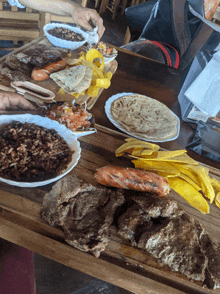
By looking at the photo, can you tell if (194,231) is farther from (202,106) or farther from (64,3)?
(64,3)

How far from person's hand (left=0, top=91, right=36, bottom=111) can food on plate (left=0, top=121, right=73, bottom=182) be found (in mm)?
232

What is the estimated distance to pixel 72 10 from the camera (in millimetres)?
2959

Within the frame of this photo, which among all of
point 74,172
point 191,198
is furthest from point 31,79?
point 191,198

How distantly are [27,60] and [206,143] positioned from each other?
1.74m

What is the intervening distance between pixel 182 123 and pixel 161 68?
48.2 inches

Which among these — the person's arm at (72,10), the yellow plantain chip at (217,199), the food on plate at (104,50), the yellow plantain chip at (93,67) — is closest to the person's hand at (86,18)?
the person's arm at (72,10)

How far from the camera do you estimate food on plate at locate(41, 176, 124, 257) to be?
3.39 ft

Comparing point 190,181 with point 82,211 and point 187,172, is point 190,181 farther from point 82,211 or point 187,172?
point 82,211

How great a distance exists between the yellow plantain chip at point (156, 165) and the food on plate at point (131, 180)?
0.45 ft

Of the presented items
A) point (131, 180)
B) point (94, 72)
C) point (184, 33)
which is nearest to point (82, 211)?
point (131, 180)

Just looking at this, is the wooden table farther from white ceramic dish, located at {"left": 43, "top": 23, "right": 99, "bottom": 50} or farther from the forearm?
the forearm

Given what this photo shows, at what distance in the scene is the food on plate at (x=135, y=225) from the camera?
3.48ft

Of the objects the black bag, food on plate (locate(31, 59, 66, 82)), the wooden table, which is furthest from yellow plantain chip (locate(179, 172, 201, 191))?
the black bag

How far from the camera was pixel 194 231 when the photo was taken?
1173mm
